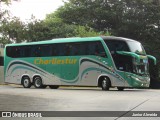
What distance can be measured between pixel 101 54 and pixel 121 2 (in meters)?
25.8

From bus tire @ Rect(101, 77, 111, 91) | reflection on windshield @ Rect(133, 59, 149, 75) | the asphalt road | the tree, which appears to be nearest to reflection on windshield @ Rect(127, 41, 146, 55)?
reflection on windshield @ Rect(133, 59, 149, 75)

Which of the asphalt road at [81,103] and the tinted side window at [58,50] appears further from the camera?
the tinted side window at [58,50]

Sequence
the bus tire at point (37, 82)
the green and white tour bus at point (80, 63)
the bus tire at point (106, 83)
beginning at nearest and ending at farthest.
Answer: the green and white tour bus at point (80, 63) → the bus tire at point (106, 83) → the bus tire at point (37, 82)

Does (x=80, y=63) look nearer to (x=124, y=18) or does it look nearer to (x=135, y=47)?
(x=135, y=47)

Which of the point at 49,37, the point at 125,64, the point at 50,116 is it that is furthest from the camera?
the point at 49,37

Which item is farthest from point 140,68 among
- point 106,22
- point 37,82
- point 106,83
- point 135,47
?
point 106,22

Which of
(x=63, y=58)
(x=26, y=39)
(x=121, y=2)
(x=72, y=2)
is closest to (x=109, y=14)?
(x=121, y=2)

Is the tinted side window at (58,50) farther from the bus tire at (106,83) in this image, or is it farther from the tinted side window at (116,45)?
the bus tire at (106,83)

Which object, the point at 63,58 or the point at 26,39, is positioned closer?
the point at 63,58

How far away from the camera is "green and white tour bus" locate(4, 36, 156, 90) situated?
24203 millimetres

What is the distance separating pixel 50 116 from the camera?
9.95m

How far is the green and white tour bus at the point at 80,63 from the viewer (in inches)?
953

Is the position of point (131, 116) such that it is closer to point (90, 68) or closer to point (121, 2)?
point (90, 68)

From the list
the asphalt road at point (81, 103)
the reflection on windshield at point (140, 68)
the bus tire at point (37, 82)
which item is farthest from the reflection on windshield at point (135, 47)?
the bus tire at point (37, 82)
